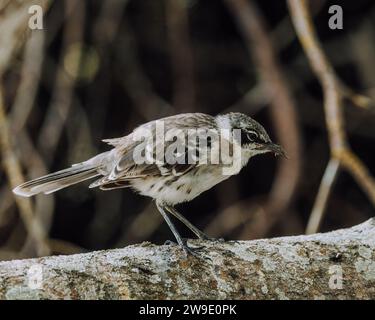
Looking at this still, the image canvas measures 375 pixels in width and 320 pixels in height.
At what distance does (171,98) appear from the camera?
6.16 metres

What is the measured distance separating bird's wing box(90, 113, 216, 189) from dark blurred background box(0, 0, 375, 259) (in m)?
1.92

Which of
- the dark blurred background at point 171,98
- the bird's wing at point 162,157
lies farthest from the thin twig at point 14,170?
the bird's wing at point 162,157

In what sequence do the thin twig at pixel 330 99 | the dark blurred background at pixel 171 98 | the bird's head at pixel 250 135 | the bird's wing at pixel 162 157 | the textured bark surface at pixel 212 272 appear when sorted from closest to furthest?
the textured bark surface at pixel 212 272 < the bird's wing at pixel 162 157 < the bird's head at pixel 250 135 < the thin twig at pixel 330 99 < the dark blurred background at pixel 171 98

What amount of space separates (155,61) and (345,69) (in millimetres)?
1677

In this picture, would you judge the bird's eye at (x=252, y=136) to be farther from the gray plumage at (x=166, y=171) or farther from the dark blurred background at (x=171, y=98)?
the dark blurred background at (x=171, y=98)

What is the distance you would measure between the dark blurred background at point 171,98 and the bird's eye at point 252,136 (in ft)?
6.10

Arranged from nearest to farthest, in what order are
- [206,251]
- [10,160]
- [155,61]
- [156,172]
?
[206,251] → [156,172] → [10,160] → [155,61]

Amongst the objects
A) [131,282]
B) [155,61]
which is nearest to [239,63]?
[155,61]

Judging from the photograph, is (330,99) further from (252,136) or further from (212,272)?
(212,272)

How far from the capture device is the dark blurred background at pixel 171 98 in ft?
18.4

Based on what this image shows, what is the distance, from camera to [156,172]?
3.39 meters

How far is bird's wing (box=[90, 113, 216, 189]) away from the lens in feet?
11.0

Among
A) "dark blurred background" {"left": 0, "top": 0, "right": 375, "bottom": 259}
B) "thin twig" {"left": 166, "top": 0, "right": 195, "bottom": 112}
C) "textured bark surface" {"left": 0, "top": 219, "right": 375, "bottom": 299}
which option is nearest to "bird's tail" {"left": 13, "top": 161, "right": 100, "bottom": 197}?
"textured bark surface" {"left": 0, "top": 219, "right": 375, "bottom": 299}

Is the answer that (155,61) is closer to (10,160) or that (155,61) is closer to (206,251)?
(10,160)
